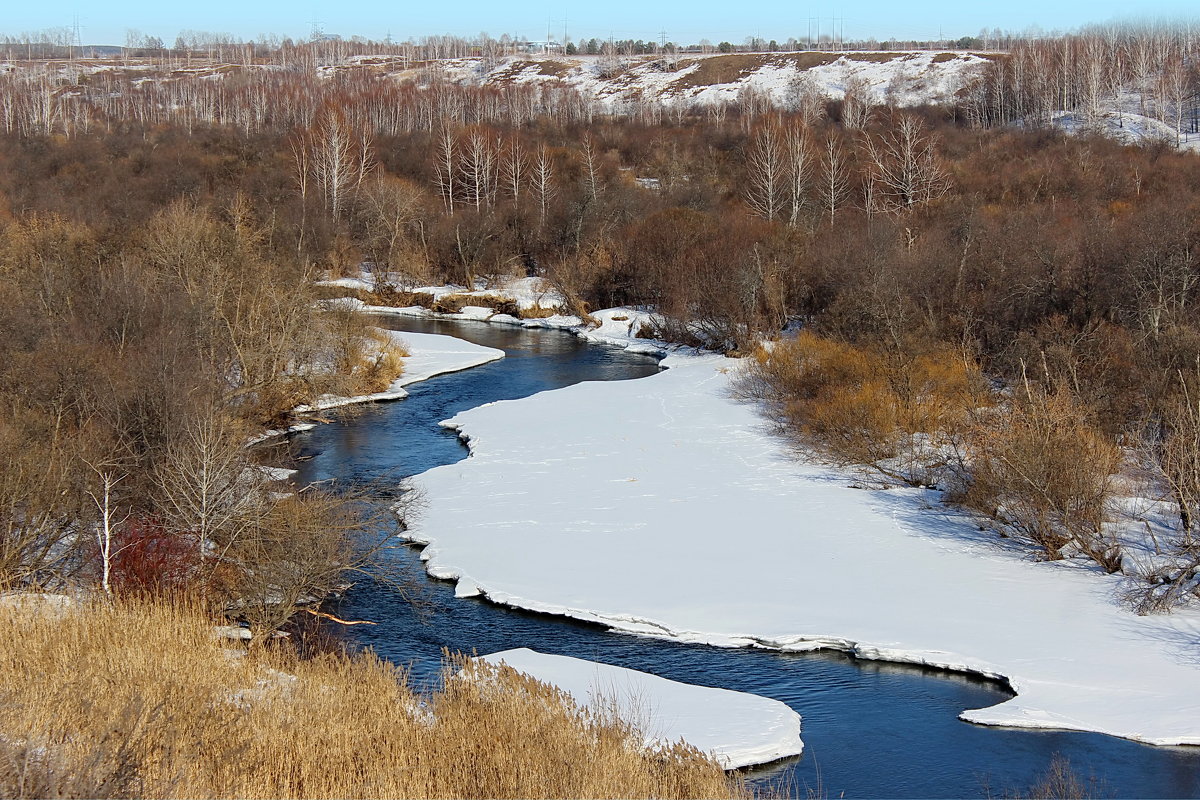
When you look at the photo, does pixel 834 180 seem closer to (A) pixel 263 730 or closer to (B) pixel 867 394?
(B) pixel 867 394

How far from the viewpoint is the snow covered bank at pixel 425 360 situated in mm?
34250

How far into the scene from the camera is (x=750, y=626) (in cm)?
1738

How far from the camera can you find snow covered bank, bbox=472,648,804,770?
1327 centimetres

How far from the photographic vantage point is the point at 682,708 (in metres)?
14.4

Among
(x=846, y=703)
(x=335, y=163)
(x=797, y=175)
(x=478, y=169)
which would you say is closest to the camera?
(x=846, y=703)

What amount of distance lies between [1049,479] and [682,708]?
9843 mm

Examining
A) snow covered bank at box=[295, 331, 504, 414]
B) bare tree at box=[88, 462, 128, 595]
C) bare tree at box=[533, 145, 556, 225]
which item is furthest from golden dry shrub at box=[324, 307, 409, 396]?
bare tree at box=[533, 145, 556, 225]

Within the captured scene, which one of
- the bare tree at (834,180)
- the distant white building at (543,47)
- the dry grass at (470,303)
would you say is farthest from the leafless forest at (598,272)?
the distant white building at (543,47)

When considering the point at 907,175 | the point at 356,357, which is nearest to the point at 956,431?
the point at 356,357

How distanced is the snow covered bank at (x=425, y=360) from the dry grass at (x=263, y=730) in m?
21.4

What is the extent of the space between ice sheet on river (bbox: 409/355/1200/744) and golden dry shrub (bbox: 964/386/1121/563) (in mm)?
685

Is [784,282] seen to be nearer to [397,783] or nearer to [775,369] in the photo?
[775,369]

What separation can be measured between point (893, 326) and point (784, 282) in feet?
39.2

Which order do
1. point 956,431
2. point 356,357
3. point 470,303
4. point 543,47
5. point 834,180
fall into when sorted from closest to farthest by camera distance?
point 956,431 → point 356,357 → point 470,303 → point 834,180 → point 543,47
